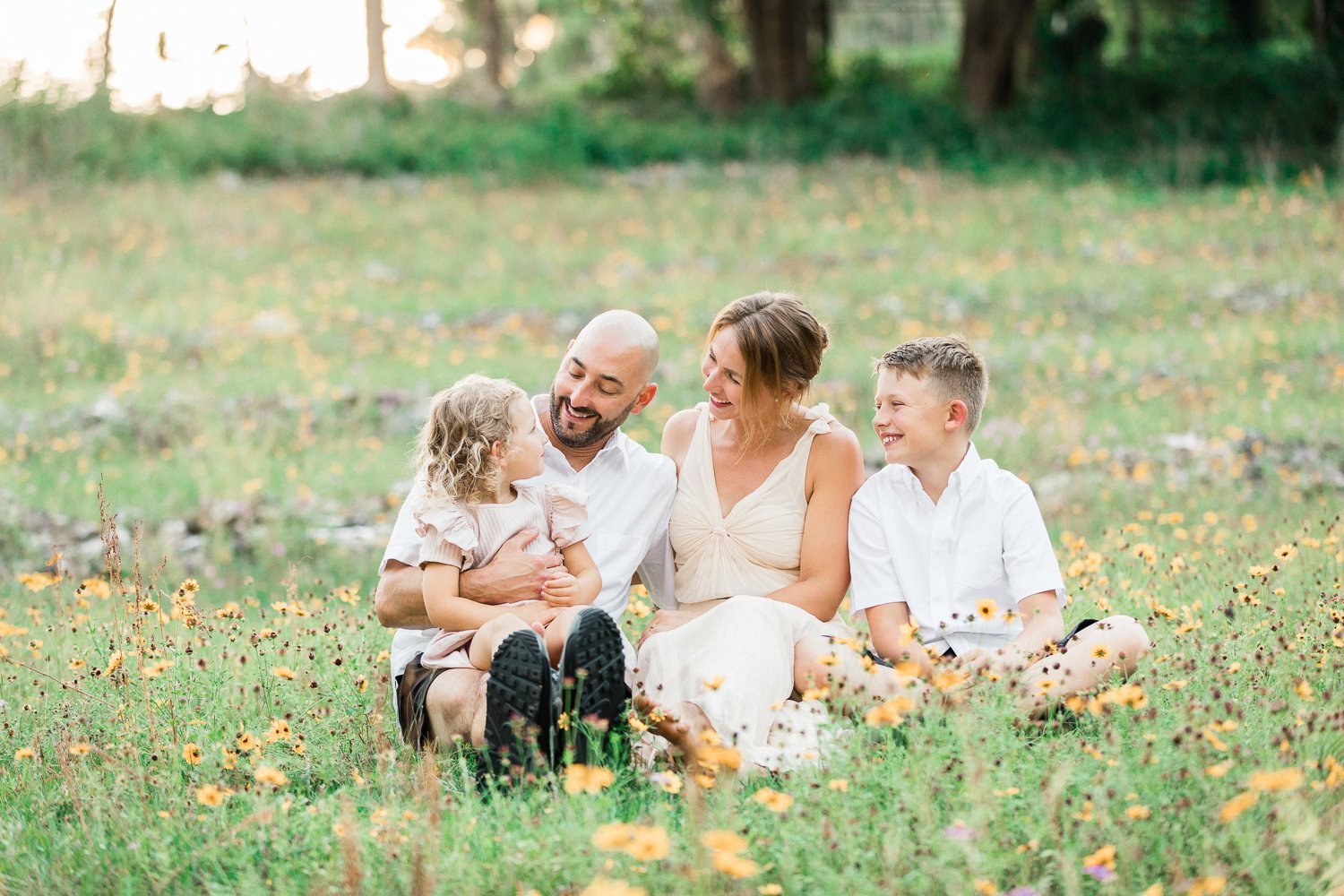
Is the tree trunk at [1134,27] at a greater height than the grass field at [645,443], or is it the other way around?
the tree trunk at [1134,27]

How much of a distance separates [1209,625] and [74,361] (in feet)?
29.6

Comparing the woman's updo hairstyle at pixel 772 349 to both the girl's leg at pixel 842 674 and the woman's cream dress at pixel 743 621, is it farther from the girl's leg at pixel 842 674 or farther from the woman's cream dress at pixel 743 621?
the girl's leg at pixel 842 674

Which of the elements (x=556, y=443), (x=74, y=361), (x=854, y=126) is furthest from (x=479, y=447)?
(x=854, y=126)

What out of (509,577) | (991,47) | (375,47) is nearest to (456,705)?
(509,577)

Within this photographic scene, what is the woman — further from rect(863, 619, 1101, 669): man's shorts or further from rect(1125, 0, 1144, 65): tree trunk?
rect(1125, 0, 1144, 65): tree trunk

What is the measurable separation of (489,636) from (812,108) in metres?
19.5

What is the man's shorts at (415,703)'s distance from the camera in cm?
387

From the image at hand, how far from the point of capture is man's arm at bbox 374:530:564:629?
12.8ft

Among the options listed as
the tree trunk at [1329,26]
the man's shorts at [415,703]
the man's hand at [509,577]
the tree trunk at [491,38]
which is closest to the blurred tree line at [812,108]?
the tree trunk at [1329,26]

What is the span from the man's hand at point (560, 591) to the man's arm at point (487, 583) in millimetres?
38

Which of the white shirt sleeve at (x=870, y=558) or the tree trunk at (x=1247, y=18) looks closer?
the white shirt sleeve at (x=870, y=558)

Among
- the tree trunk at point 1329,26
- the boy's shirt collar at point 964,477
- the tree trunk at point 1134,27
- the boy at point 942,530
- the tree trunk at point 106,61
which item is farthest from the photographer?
the tree trunk at point 1134,27

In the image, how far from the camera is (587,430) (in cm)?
428

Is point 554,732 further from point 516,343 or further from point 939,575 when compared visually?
point 516,343
